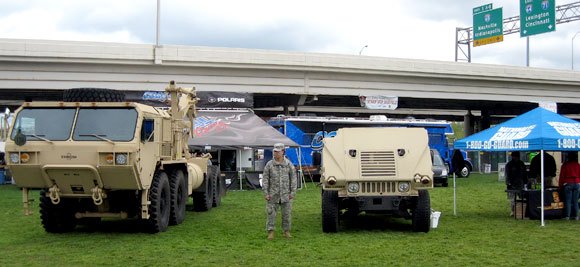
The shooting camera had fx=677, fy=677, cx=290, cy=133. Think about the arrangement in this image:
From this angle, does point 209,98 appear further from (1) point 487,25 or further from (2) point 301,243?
(2) point 301,243

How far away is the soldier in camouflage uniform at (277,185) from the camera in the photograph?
11.8m

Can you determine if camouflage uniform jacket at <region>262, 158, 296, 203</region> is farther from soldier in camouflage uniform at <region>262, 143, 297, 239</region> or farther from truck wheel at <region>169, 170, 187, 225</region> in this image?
truck wheel at <region>169, 170, 187, 225</region>

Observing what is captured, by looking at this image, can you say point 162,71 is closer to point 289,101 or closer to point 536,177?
point 289,101

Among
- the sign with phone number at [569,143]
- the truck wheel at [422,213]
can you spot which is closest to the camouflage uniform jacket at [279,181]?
the truck wheel at [422,213]

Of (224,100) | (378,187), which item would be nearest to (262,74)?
(224,100)

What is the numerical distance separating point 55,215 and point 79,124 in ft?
6.96

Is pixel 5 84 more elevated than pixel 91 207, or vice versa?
pixel 5 84

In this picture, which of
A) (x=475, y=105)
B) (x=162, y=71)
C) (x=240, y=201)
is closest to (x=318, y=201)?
(x=240, y=201)

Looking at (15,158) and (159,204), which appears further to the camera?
(159,204)

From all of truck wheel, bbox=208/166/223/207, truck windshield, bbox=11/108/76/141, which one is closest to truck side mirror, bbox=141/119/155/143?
truck windshield, bbox=11/108/76/141

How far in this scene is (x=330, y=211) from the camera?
40.6 feet

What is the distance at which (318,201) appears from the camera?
19.9m

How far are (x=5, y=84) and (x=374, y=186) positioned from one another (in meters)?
20.4

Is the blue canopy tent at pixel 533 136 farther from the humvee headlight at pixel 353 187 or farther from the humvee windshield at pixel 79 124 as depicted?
the humvee windshield at pixel 79 124
